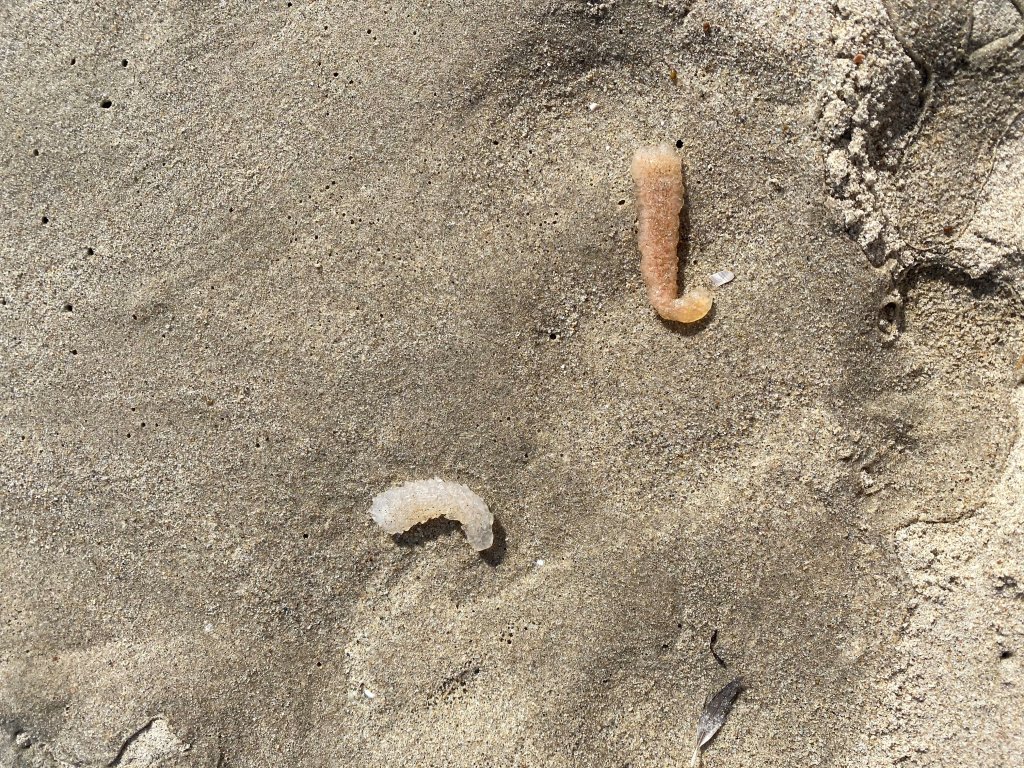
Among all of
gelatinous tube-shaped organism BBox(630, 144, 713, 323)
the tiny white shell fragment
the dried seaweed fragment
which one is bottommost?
the dried seaweed fragment

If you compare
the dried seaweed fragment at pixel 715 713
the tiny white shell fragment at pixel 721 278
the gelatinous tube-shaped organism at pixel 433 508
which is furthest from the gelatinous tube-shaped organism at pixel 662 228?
the dried seaweed fragment at pixel 715 713

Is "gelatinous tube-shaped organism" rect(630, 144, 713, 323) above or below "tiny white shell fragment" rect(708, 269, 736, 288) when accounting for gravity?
above

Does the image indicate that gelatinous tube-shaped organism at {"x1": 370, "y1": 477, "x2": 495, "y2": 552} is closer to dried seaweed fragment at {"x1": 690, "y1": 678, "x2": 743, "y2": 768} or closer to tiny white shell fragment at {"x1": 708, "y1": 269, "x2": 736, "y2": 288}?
dried seaweed fragment at {"x1": 690, "y1": 678, "x2": 743, "y2": 768}

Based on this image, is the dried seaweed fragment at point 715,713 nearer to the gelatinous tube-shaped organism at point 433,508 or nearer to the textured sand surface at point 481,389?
the textured sand surface at point 481,389

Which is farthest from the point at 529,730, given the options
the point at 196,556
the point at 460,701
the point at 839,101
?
the point at 839,101

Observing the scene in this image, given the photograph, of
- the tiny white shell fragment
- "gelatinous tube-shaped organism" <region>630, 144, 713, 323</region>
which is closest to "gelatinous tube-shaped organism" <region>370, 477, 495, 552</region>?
"gelatinous tube-shaped organism" <region>630, 144, 713, 323</region>

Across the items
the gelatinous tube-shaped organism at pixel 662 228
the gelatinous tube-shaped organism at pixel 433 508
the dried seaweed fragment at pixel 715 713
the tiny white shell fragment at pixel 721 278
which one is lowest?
the dried seaweed fragment at pixel 715 713
